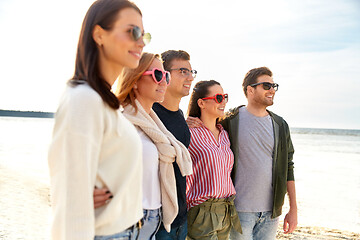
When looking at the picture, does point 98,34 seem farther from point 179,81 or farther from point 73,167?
point 179,81

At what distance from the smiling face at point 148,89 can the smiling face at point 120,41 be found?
891 mm

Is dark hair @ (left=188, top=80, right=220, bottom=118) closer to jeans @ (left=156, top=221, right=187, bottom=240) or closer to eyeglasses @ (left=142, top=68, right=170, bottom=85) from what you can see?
eyeglasses @ (left=142, top=68, right=170, bottom=85)

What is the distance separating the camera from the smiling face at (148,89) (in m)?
2.70

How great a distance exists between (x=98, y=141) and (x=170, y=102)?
68.3 inches

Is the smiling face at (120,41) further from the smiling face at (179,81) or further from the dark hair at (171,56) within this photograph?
the dark hair at (171,56)

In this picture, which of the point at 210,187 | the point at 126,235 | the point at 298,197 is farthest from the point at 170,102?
the point at 298,197

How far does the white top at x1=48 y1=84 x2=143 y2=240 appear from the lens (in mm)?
1437

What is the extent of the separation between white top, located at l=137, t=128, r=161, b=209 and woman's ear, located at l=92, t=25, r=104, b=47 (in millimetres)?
979

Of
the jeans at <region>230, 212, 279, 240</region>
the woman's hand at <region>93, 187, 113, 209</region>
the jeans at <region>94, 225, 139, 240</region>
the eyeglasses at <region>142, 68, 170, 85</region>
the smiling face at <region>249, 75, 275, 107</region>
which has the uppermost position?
the eyeglasses at <region>142, 68, 170, 85</region>

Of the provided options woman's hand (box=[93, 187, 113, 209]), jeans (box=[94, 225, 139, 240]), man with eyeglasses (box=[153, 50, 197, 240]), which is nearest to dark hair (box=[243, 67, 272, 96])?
man with eyeglasses (box=[153, 50, 197, 240])

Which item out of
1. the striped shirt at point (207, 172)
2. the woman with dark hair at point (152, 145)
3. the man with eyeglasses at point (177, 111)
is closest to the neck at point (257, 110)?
the striped shirt at point (207, 172)

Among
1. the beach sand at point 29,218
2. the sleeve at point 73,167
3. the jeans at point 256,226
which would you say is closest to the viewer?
the sleeve at point 73,167

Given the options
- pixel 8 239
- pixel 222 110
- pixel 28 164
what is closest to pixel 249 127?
pixel 222 110

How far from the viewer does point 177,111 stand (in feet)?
10.7
